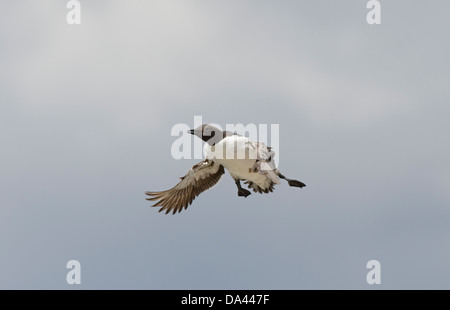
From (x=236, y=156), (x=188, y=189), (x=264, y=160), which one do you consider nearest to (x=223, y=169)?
(x=188, y=189)

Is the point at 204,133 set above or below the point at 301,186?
above

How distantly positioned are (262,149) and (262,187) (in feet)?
10.1

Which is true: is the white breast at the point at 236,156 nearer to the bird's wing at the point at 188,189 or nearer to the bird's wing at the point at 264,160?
the bird's wing at the point at 264,160

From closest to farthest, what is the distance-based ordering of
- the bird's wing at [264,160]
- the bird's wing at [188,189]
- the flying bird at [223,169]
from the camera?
the bird's wing at [264,160] < the flying bird at [223,169] < the bird's wing at [188,189]

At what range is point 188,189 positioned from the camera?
29969 millimetres

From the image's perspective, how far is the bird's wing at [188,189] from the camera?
29516 mm

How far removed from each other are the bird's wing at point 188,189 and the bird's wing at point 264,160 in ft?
10.8

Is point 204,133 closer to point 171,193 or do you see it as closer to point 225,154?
point 225,154

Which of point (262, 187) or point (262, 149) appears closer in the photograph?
point (262, 149)

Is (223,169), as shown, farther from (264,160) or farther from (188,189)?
(264,160)

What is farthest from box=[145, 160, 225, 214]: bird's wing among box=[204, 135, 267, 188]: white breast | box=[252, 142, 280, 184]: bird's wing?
box=[252, 142, 280, 184]: bird's wing

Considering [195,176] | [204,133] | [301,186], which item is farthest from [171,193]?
[301,186]

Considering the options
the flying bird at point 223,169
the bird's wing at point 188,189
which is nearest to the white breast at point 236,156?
the flying bird at point 223,169

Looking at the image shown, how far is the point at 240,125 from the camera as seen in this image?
27547mm
